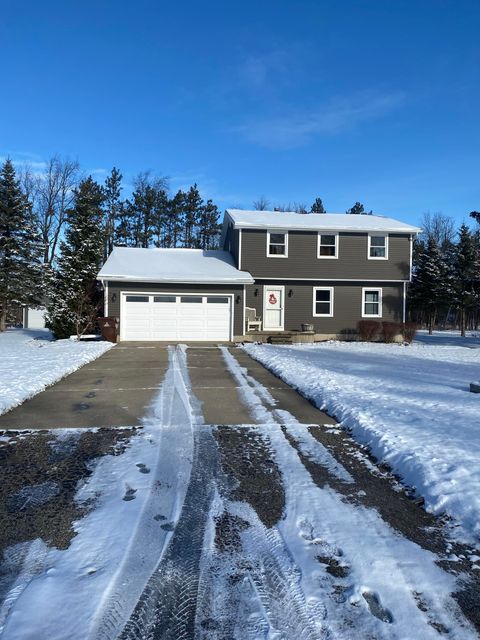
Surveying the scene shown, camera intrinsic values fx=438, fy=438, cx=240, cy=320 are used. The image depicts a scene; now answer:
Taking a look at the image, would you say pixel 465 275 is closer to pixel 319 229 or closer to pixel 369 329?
pixel 369 329

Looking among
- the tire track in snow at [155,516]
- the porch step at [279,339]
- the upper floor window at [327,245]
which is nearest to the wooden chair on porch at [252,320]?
the porch step at [279,339]

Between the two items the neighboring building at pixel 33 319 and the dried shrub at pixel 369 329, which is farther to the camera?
the neighboring building at pixel 33 319

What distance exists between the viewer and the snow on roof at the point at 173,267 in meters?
18.1

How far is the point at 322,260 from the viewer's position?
2045 cm

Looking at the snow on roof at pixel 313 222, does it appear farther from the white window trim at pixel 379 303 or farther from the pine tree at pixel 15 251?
the pine tree at pixel 15 251

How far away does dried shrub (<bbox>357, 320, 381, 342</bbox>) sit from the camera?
778 inches

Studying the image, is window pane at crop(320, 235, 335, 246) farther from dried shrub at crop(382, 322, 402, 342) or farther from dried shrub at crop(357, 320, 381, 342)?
dried shrub at crop(382, 322, 402, 342)

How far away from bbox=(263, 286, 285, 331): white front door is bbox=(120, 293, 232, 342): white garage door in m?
2.27

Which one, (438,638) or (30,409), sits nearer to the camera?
(438,638)

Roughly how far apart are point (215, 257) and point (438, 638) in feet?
68.9

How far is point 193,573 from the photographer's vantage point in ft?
8.27

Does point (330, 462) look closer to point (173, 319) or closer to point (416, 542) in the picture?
point (416, 542)

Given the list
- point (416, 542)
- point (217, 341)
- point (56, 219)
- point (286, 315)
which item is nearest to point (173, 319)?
point (217, 341)

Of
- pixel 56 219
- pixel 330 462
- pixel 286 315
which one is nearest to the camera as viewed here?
pixel 330 462
